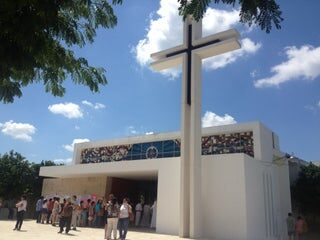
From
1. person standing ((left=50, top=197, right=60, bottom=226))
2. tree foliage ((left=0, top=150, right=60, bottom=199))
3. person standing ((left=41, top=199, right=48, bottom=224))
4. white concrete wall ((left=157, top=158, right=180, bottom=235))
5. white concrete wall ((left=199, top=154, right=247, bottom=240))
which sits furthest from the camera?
tree foliage ((left=0, top=150, right=60, bottom=199))

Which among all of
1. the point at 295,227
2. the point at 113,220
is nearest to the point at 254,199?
the point at 295,227

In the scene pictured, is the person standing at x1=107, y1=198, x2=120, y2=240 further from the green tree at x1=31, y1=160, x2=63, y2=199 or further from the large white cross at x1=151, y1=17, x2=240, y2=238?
the green tree at x1=31, y1=160, x2=63, y2=199

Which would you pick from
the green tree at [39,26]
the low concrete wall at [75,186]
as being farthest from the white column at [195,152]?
the green tree at [39,26]

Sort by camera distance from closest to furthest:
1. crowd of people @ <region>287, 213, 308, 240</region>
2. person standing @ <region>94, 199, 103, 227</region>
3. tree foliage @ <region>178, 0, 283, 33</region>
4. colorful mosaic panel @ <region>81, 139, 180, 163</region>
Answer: tree foliage @ <region>178, 0, 283, 33</region> < crowd of people @ <region>287, 213, 308, 240</region> < person standing @ <region>94, 199, 103, 227</region> < colorful mosaic panel @ <region>81, 139, 180, 163</region>

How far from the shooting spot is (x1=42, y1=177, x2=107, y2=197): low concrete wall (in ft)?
73.5

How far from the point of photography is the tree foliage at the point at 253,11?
3.46 metres

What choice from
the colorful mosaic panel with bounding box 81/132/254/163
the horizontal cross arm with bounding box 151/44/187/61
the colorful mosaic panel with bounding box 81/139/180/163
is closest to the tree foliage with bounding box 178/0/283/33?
the horizontal cross arm with bounding box 151/44/187/61

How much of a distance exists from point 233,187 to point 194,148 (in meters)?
2.30

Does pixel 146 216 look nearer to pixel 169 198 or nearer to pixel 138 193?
pixel 138 193

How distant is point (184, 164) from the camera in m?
16.3

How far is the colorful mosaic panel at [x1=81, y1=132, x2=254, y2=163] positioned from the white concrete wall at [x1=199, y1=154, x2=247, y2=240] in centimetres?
328

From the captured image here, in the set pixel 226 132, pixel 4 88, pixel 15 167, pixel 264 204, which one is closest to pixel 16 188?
pixel 15 167

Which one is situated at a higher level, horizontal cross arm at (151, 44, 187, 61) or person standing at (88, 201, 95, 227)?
horizontal cross arm at (151, 44, 187, 61)

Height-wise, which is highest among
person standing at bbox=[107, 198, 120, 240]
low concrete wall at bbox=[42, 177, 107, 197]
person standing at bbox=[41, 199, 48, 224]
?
low concrete wall at bbox=[42, 177, 107, 197]
